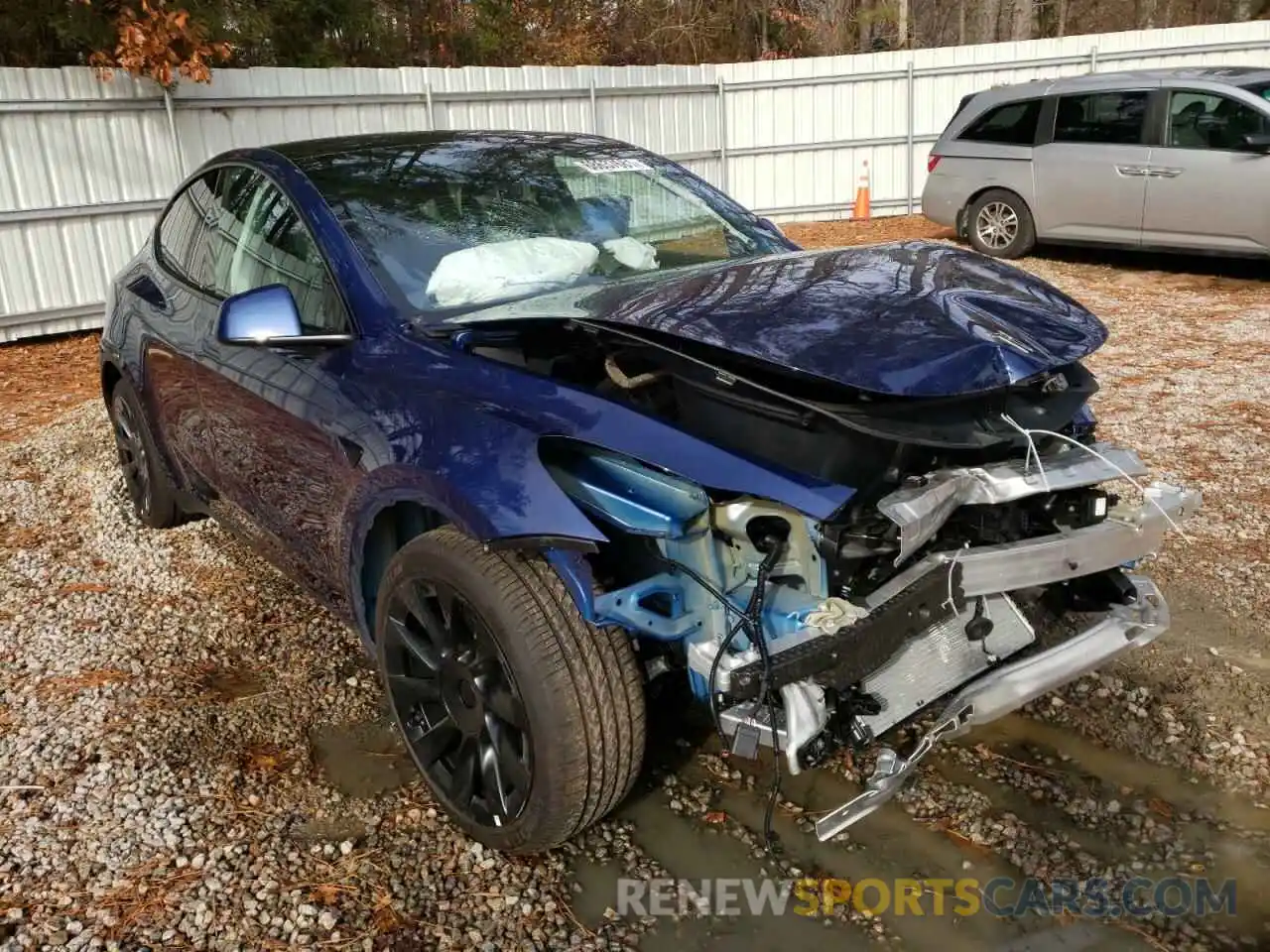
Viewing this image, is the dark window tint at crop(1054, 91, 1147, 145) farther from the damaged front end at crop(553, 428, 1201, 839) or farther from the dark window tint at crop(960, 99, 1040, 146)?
the damaged front end at crop(553, 428, 1201, 839)

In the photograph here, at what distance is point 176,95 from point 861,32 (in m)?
19.1

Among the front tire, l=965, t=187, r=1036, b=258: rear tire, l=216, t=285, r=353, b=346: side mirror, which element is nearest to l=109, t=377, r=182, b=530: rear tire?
l=216, t=285, r=353, b=346: side mirror

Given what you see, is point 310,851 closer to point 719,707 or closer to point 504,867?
point 504,867

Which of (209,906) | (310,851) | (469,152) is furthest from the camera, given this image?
(469,152)

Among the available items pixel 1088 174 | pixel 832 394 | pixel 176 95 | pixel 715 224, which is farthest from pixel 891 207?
pixel 832 394

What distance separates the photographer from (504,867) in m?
2.62

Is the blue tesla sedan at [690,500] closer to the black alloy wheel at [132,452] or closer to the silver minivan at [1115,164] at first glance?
the black alloy wheel at [132,452]

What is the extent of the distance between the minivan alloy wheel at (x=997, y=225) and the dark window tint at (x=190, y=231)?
8656 millimetres

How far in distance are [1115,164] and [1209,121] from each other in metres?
0.82

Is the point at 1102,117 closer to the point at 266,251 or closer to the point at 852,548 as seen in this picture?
the point at 266,251

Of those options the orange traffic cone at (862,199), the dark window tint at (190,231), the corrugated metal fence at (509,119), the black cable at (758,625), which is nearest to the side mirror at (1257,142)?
the corrugated metal fence at (509,119)

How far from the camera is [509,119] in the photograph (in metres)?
12.4

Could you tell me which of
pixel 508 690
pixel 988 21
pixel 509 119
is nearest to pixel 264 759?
pixel 508 690

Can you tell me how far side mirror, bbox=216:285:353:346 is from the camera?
9.47 feet
